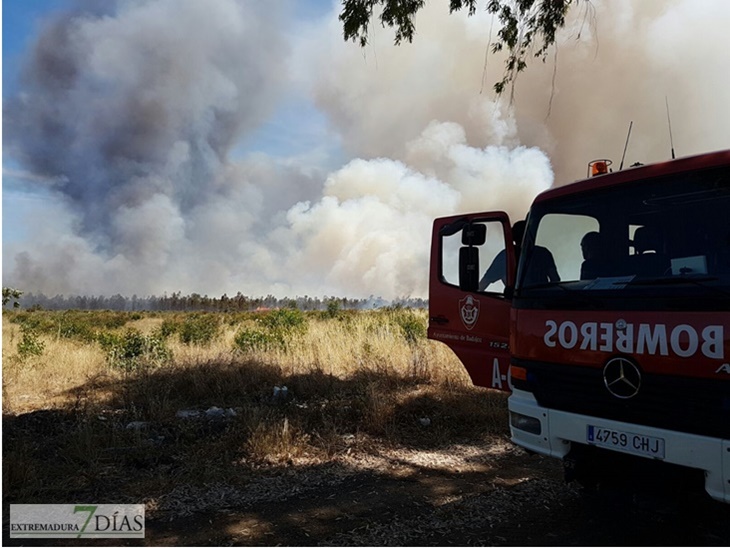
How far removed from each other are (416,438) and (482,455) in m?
0.80

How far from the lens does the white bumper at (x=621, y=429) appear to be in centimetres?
270

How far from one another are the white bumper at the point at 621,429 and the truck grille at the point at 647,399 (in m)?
0.04

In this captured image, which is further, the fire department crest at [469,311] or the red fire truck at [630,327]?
the fire department crest at [469,311]

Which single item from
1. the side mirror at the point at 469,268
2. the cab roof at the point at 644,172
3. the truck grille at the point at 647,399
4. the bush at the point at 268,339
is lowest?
the truck grille at the point at 647,399

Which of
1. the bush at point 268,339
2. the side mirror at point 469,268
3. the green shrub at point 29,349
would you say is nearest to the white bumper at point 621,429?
the side mirror at point 469,268

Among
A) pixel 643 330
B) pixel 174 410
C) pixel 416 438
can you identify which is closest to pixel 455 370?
pixel 416 438

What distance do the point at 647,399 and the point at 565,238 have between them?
1.39 metres

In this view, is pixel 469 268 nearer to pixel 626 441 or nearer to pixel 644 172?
pixel 644 172

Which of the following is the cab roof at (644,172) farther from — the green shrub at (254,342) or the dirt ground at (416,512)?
the green shrub at (254,342)

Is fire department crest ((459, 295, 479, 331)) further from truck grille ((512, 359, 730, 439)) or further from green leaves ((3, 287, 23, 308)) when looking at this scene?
green leaves ((3, 287, 23, 308))

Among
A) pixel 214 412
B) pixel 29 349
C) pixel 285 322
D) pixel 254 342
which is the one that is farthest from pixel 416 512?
pixel 285 322

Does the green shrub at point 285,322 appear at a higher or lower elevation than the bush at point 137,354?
higher

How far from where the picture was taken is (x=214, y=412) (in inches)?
256

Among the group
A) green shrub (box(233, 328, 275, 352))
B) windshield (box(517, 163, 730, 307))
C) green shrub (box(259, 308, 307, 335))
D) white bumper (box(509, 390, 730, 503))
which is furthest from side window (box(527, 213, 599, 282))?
green shrub (box(259, 308, 307, 335))
